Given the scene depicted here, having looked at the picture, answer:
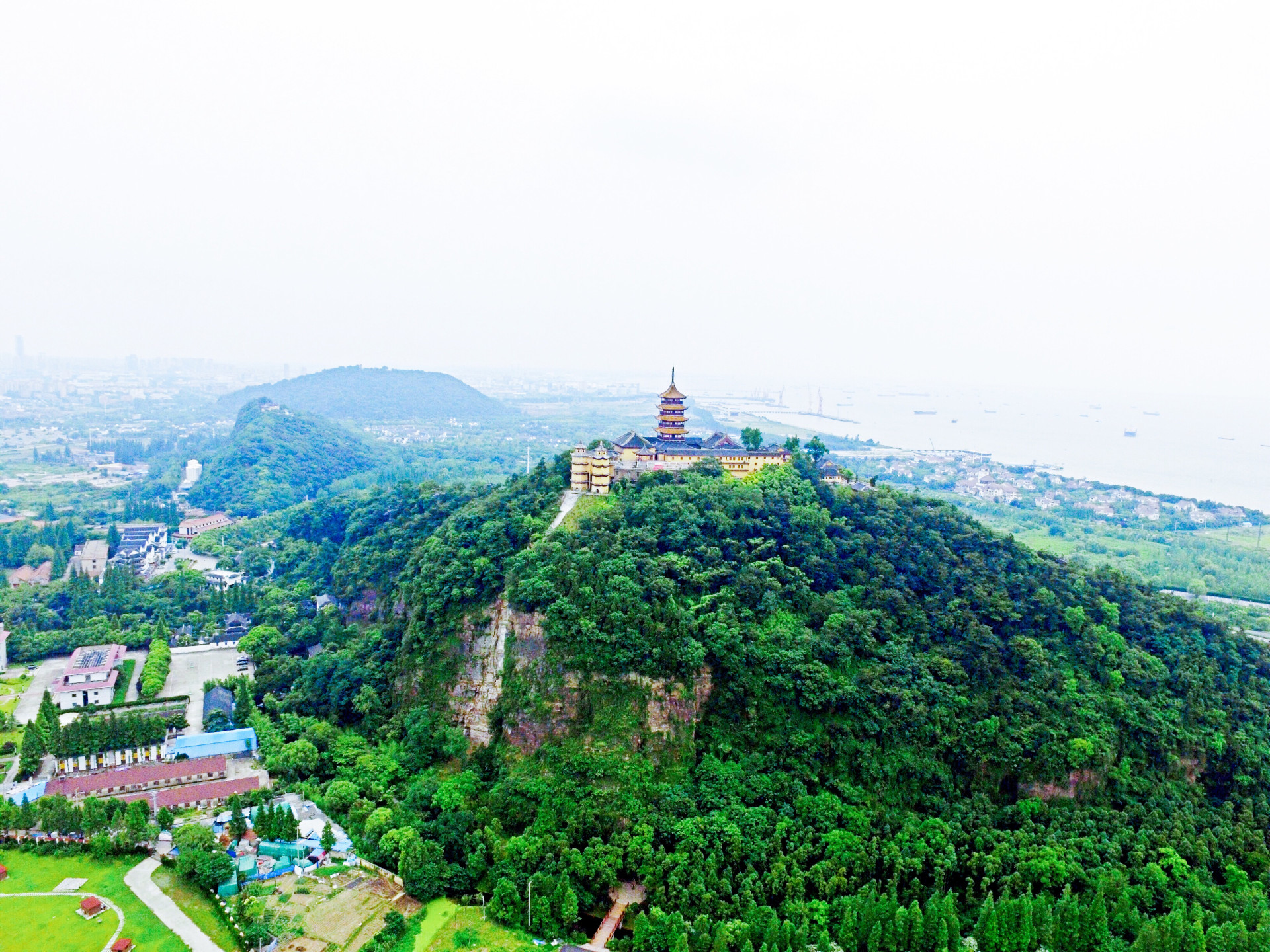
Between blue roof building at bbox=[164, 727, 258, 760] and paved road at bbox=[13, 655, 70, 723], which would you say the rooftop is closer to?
blue roof building at bbox=[164, 727, 258, 760]

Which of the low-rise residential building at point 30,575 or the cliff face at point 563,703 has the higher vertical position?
the cliff face at point 563,703

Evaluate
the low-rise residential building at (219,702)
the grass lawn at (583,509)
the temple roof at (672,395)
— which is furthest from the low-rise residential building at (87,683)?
the temple roof at (672,395)

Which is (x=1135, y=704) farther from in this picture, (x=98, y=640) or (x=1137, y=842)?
(x=98, y=640)

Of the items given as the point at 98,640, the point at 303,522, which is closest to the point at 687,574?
the point at 98,640

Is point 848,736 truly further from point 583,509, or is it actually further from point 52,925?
point 52,925

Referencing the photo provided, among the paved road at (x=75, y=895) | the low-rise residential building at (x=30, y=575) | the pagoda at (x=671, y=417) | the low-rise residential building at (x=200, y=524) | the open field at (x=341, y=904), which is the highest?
the pagoda at (x=671, y=417)

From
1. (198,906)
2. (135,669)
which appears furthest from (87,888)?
(135,669)

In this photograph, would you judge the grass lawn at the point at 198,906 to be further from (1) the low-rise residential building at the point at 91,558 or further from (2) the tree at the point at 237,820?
(1) the low-rise residential building at the point at 91,558
